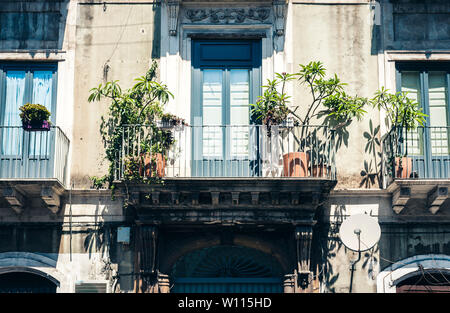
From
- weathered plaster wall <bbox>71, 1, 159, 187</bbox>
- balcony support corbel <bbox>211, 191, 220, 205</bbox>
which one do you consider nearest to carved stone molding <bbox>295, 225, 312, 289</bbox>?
balcony support corbel <bbox>211, 191, 220, 205</bbox>

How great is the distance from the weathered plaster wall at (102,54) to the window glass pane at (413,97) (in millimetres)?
4675

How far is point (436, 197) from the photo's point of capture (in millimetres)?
17047

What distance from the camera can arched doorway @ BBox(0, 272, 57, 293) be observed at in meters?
17.3

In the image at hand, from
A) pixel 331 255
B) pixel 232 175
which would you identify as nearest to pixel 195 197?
pixel 232 175

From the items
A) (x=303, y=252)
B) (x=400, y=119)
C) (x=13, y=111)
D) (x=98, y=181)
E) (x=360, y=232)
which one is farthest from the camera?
(x=13, y=111)

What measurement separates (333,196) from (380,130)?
1.57m

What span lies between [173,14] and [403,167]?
5.10 m

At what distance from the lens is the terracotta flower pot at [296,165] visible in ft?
56.0

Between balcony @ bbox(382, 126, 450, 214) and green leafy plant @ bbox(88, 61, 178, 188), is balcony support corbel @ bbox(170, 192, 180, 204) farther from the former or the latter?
balcony @ bbox(382, 126, 450, 214)

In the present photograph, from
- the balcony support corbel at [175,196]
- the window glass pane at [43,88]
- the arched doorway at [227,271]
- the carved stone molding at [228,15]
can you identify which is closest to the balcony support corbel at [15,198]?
the window glass pane at [43,88]

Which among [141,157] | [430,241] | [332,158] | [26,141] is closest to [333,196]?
[332,158]

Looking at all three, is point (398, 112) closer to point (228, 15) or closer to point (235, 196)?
point (235, 196)

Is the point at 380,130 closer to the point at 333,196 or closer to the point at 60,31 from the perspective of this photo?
the point at 333,196

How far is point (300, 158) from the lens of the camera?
1712 centimetres
